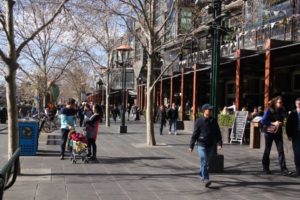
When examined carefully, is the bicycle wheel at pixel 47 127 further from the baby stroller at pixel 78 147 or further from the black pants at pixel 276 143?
Answer: the black pants at pixel 276 143

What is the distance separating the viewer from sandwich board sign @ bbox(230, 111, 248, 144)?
20047 mm

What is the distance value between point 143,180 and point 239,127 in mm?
10652

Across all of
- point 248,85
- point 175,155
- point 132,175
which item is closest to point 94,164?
point 132,175

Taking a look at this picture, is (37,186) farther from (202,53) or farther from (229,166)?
(202,53)

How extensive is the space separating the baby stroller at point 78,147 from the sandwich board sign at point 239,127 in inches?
334

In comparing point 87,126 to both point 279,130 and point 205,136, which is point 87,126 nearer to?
point 205,136

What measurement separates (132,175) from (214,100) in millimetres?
2563

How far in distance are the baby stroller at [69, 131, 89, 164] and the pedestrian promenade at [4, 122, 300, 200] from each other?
0.83ft

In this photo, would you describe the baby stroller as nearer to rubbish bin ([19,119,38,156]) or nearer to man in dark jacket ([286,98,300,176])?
rubbish bin ([19,119,38,156])

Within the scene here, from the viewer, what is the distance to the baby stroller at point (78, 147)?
42.5ft

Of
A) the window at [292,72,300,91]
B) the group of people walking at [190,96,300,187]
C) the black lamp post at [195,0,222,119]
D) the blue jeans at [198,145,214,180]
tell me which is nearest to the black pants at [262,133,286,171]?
the group of people walking at [190,96,300,187]

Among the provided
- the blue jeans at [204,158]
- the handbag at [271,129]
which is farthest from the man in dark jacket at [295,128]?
the blue jeans at [204,158]

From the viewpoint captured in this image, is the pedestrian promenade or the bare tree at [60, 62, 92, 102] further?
the bare tree at [60, 62, 92, 102]

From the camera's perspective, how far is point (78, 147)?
13.0 meters
